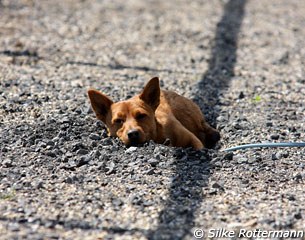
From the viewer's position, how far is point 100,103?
7652 mm

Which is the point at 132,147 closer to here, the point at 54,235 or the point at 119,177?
the point at 119,177

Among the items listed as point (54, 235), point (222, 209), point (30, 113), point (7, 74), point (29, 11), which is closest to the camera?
point (54, 235)

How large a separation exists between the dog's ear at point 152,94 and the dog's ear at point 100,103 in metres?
0.38

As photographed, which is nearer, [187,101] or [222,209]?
[222,209]

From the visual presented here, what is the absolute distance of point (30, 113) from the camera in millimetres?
8188

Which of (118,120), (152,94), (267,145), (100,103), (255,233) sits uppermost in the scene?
(152,94)

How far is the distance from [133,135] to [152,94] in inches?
30.4

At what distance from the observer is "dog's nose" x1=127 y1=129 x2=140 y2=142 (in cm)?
703

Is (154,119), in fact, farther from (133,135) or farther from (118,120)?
(133,135)

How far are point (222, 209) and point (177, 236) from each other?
0.66 meters

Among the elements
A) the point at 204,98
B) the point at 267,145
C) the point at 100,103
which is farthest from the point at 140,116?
the point at 204,98

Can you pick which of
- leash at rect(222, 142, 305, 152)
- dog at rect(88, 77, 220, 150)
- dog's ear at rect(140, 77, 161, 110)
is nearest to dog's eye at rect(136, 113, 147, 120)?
dog at rect(88, 77, 220, 150)

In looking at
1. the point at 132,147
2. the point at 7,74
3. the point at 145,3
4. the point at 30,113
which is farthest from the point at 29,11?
the point at 132,147
